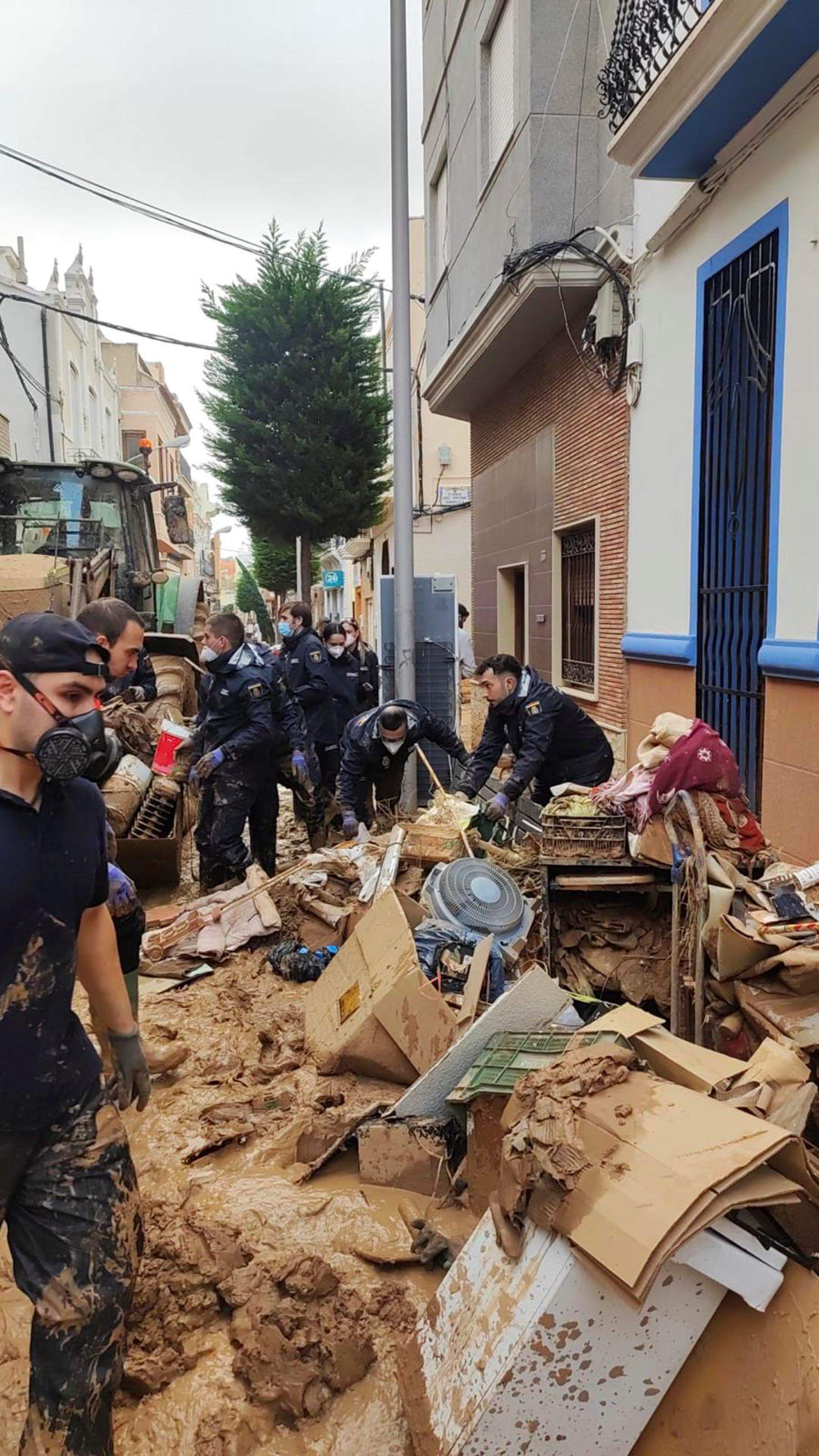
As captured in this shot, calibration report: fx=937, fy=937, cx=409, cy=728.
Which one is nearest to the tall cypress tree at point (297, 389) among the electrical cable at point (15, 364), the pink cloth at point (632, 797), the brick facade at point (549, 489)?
the electrical cable at point (15, 364)

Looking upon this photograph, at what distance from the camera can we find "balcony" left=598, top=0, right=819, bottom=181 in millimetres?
4586

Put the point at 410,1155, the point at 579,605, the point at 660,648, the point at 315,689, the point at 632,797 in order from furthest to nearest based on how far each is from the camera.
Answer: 1. the point at 579,605
2. the point at 315,689
3. the point at 660,648
4. the point at 632,797
5. the point at 410,1155

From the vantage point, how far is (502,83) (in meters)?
8.94

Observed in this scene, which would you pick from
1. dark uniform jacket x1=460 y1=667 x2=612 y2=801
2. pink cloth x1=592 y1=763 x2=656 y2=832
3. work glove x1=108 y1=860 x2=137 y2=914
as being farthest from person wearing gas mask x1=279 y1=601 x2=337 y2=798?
work glove x1=108 y1=860 x2=137 y2=914

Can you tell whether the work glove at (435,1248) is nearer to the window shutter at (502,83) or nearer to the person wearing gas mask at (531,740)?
the person wearing gas mask at (531,740)

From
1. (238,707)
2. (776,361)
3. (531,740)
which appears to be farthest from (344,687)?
(776,361)

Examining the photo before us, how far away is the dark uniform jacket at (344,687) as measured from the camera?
8.13 metres

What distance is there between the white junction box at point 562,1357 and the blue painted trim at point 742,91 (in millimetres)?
5213

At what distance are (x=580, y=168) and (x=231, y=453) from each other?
1112 cm

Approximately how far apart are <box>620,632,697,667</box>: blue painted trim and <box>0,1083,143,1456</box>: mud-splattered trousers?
5247 mm

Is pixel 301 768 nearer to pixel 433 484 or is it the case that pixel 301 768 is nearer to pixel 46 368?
pixel 433 484

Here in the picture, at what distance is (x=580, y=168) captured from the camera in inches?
313

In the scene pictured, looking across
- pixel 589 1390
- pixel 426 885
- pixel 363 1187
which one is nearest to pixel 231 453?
pixel 426 885

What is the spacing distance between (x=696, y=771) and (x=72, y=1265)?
2623 millimetres
